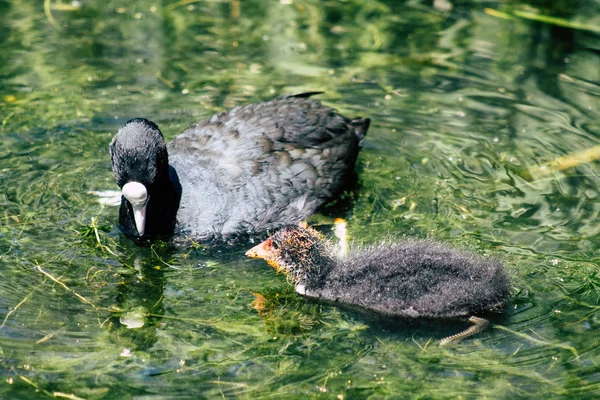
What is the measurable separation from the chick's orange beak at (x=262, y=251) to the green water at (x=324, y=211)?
0.10m

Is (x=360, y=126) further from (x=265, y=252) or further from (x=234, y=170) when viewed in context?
(x=265, y=252)

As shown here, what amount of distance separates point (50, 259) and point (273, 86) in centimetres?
321

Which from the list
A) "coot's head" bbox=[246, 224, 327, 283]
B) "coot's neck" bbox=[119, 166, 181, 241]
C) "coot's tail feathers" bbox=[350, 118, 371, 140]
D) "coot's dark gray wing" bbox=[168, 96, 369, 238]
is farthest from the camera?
"coot's tail feathers" bbox=[350, 118, 371, 140]

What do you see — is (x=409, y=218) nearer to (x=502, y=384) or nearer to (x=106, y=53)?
(x=502, y=384)

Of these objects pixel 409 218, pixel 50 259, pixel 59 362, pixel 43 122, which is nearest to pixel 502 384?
pixel 409 218

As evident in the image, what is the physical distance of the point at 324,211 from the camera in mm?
6301

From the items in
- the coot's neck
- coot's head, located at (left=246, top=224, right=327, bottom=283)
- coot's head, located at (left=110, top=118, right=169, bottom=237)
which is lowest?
the coot's neck

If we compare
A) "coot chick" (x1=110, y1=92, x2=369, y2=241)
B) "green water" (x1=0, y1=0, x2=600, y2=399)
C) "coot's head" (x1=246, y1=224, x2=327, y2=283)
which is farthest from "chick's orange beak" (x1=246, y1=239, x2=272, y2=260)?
"coot chick" (x1=110, y1=92, x2=369, y2=241)

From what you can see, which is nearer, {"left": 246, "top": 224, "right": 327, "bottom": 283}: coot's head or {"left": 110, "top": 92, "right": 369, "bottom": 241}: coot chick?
{"left": 246, "top": 224, "right": 327, "bottom": 283}: coot's head

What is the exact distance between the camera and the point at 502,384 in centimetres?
441

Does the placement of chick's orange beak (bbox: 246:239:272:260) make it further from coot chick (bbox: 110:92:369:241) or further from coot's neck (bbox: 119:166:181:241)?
coot's neck (bbox: 119:166:181:241)

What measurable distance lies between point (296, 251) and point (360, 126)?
6.34 ft

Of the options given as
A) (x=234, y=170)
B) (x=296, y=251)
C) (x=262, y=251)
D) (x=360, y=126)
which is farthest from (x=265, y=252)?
(x=360, y=126)

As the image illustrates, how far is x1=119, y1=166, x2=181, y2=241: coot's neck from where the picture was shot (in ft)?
18.8
